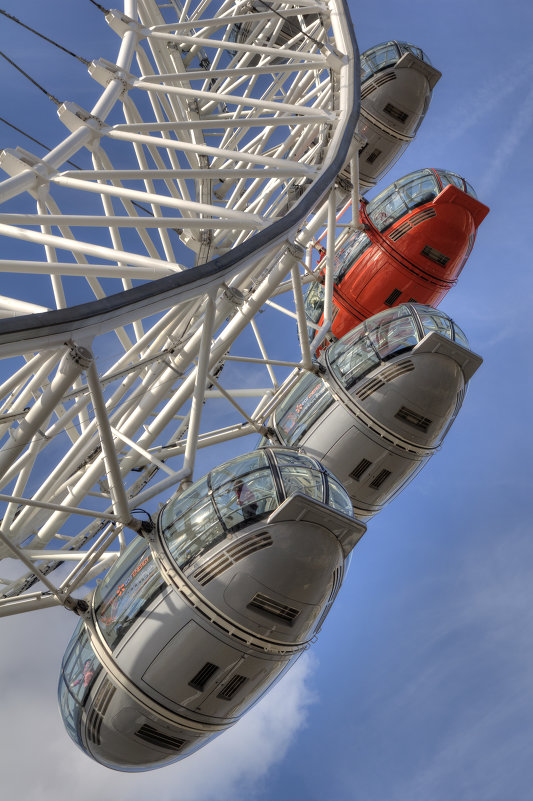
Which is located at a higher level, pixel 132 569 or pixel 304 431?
pixel 304 431

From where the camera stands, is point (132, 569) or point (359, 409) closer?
point (132, 569)

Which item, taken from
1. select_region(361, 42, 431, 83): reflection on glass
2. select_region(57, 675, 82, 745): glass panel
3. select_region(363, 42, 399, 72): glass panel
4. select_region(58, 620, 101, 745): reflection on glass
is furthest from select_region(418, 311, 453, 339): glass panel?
select_region(363, 42, 399, 72): glass panel

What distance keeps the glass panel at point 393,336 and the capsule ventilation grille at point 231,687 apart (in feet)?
23.6

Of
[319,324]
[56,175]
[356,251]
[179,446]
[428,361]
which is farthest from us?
[319,324]

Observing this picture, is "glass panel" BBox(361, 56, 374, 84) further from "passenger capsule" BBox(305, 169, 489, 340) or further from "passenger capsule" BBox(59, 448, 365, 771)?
"passenger capsule" BBox(59, 448, 365, 771)

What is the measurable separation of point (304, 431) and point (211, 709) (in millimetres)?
6454

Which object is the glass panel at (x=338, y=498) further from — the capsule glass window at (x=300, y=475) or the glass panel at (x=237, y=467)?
the glass panel at (x=237, y=467)

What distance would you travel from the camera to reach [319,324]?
26484mm

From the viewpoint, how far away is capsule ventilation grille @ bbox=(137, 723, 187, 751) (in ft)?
39.8

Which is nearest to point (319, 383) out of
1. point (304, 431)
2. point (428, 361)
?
point (304, 431)

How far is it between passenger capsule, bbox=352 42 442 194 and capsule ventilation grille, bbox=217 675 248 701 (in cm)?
1681

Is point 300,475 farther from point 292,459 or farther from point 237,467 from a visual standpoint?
point 237,467

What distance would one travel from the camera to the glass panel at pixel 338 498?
12.6m

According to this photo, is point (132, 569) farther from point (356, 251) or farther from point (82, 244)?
point (356, 251)
